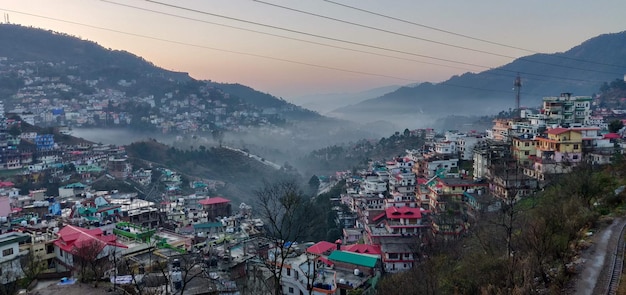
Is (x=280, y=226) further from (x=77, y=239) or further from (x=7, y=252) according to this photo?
(x=7, y=252)

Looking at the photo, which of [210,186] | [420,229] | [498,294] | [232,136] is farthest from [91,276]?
[232,136]

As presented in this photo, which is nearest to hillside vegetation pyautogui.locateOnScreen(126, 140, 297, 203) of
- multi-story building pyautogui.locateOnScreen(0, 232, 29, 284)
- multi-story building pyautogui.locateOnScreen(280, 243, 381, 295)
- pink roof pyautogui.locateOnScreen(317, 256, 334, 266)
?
pink roof pyautogui.locateOnScreen(317, 256, 334, 266)

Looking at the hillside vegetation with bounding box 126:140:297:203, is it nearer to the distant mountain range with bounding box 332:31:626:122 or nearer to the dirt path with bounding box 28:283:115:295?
the dirt path with bounding box 28:283:115:295

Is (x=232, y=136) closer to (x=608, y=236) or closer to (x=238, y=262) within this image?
(x=238, y=262)

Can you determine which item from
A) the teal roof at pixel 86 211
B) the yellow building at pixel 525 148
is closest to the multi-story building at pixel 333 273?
the yellow building at pixel 525 148

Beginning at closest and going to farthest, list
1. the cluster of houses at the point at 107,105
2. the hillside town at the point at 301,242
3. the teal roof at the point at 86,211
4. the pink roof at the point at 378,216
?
the hillside town at the point at 301,242
the pink roof at the point at 378,216
the teal roof at the point at 86,211
the cluster of houses at the point at 107,105

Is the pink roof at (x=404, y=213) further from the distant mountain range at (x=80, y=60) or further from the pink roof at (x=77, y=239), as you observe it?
the distant mountain range at (x=80, y=60)

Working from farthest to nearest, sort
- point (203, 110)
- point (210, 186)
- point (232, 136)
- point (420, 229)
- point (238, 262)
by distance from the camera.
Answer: point (203, 110) → point (232, 136) → point (210, 186) → point (420, 229) → point (238, 262)
